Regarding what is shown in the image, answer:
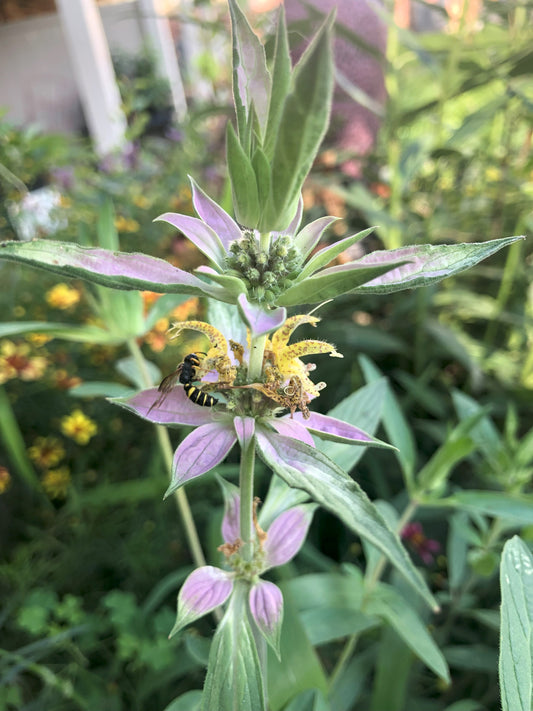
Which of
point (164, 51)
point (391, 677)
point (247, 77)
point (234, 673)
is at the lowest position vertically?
point (391, 677)

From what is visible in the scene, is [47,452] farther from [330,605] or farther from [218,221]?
[218,221]

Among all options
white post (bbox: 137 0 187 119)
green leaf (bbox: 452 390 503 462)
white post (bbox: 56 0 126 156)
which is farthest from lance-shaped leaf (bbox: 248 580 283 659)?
white post (bbox: 137 0 187 119)

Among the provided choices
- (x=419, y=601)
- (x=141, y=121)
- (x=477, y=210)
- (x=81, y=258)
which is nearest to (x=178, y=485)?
(x=81, y=258)

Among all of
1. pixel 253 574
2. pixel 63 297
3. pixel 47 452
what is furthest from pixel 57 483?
pixel 253 574

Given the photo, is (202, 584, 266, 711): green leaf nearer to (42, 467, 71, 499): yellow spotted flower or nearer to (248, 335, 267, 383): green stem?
(248, 335, 267, 383): green stem

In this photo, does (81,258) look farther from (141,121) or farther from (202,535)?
(141,121)

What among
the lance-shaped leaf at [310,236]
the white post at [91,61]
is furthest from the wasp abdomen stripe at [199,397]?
the white post at [91,61]
